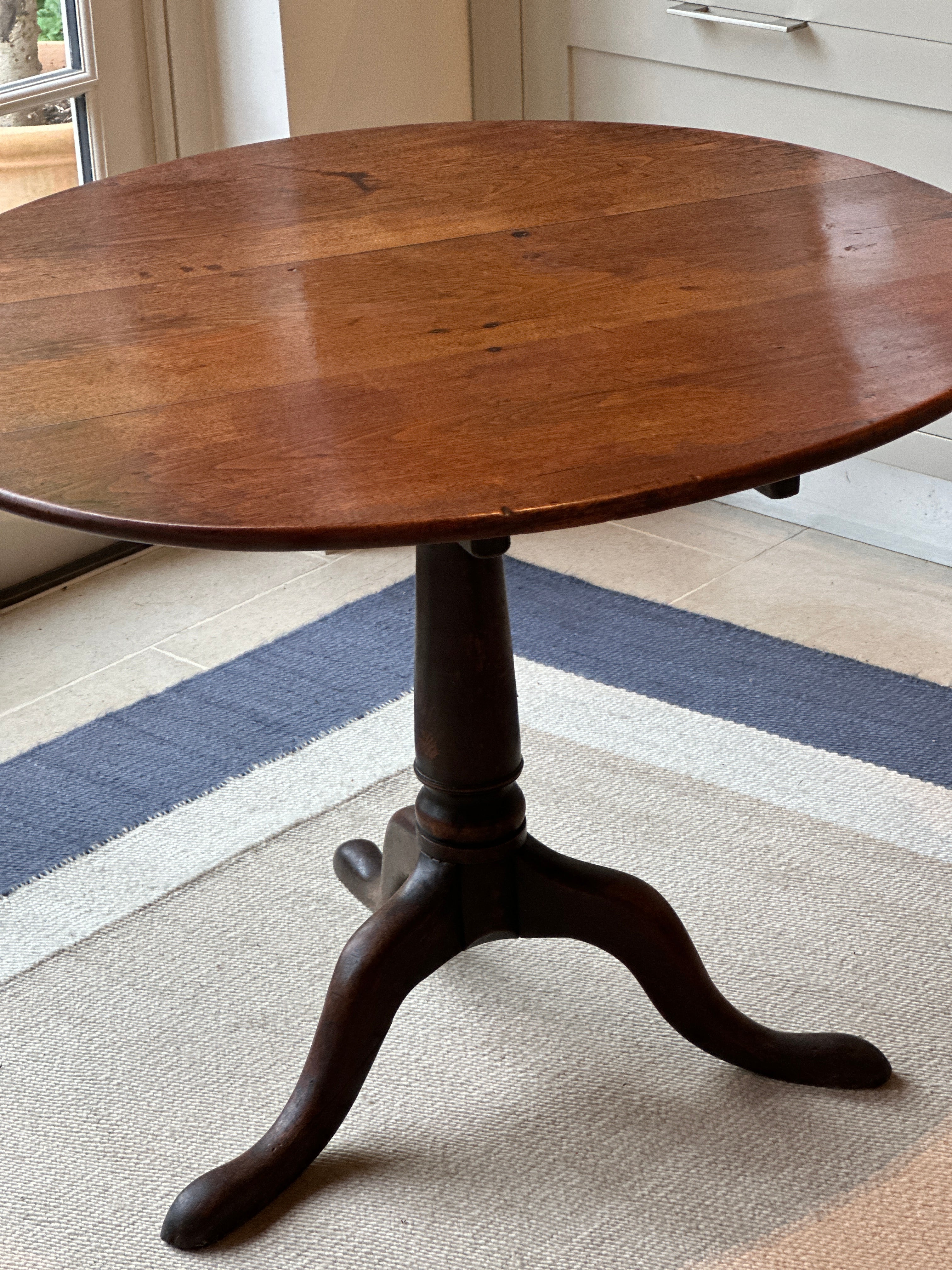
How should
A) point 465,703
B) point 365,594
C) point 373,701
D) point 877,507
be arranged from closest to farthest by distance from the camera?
1. point 465,703
2. point 373,701
3. point 365,594
4. point 877,507

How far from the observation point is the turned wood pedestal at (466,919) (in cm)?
122

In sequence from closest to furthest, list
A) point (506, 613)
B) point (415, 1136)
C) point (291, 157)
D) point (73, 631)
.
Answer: point (506, 613) < point (415, 1136) < point (291, 157) < point (73, 631)

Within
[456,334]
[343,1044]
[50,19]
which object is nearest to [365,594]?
[50,19]

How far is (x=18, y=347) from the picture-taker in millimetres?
1069

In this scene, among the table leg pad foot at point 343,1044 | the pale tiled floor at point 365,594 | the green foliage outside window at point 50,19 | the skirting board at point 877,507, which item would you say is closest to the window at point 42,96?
the green foliage outside window at point 50,19

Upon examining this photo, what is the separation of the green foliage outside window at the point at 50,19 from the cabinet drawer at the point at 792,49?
2.53 ft

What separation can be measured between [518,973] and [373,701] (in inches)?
22.2

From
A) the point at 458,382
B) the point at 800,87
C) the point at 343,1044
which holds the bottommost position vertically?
the point at 343,1044

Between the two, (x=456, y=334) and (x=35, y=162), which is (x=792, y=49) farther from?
(x=456, y=334)

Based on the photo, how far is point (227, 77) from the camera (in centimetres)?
226

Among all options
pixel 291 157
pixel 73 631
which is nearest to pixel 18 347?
pixel 291 157

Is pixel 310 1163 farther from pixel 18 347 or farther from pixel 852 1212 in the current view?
pixel 18 347

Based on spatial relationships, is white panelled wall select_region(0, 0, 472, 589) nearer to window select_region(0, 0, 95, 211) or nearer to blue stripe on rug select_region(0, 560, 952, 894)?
window select_region(0, 0, 95, 211)

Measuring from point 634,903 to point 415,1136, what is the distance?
0.28 metres
